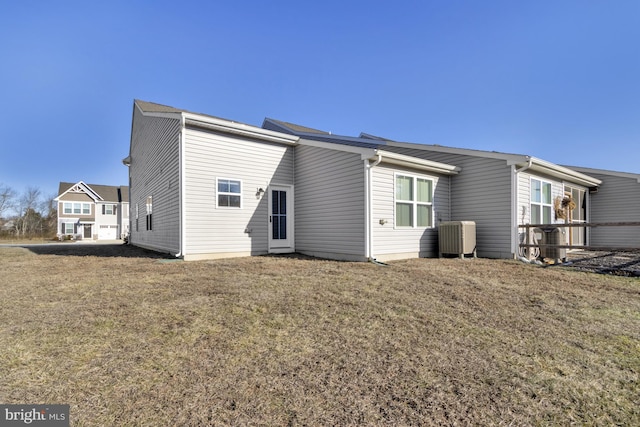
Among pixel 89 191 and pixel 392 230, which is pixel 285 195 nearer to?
pixel 392 230

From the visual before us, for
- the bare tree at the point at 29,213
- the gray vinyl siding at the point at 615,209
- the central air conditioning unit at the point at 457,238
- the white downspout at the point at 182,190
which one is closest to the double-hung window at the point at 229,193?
the white downspout at the point at 182,190

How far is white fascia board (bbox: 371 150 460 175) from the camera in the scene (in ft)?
27.4

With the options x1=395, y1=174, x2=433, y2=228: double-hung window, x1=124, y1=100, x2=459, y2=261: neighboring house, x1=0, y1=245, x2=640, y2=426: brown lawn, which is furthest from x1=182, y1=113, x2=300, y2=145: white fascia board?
x1=0, y1=245, x2=640, y2=426: brown lawn

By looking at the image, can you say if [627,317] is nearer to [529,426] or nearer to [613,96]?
[529,426]

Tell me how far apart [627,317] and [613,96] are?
44.1 feet

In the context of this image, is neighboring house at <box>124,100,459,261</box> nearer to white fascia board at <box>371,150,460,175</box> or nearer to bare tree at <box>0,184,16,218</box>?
white fascia board at <box>371,150,460,175</box>

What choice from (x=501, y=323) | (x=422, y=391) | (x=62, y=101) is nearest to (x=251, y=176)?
(x=501, y=323)

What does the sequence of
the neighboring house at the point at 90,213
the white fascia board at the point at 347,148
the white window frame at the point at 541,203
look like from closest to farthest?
the white fascia board at the point at 347,148 → the white window frame at the point at 541,203 → the neighboring house at the point at 90,213

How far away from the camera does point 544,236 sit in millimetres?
9109

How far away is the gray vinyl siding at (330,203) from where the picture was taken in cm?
852

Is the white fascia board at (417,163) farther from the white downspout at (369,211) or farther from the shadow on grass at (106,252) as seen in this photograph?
the shadow on grass at (106,252)
